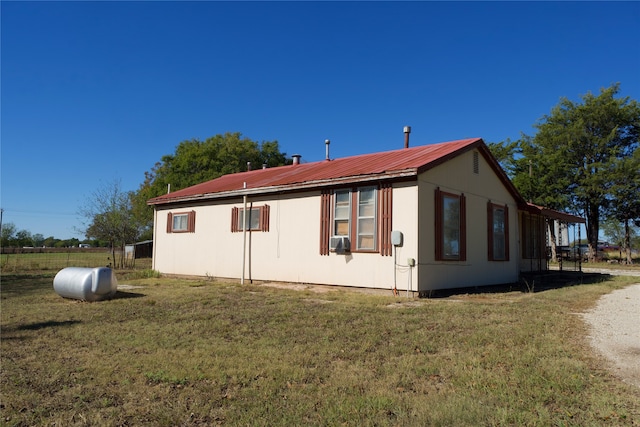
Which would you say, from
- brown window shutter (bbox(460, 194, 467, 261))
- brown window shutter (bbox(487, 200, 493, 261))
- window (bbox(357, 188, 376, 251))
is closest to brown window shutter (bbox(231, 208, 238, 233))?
window (bbox(357, 188, 376, 251))

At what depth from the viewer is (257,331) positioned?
19.9 feet

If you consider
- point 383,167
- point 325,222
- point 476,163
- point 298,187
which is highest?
point 476,163

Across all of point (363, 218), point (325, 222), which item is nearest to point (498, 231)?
point (363, 218)

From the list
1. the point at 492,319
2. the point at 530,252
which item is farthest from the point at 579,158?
the point at 492,319

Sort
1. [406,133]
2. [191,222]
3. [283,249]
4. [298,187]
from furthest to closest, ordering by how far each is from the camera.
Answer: [191,222]
[406,133]
[283,249]
[298,187]

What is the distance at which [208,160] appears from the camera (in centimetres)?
3688

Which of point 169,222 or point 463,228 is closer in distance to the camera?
point 463,228

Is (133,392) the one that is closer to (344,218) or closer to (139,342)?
(139,342)

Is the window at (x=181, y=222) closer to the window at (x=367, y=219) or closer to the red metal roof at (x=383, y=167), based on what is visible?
the red metal roof at (x=383, y=167)

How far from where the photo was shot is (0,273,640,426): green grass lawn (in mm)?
3225

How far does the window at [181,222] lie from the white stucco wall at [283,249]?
161mm

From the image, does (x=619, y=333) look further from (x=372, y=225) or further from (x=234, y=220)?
(x=234, y=220)

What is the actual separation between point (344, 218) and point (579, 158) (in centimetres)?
2938

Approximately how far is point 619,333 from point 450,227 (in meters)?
5.05
